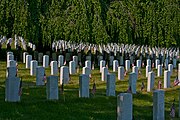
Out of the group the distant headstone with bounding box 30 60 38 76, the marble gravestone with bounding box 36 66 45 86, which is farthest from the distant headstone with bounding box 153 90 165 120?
the distant headstone with bounding box 30 60 38 76

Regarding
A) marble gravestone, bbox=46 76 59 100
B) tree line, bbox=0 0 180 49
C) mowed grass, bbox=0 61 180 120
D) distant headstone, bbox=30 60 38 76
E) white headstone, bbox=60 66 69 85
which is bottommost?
mowed grass, bbox=0 61 180 120

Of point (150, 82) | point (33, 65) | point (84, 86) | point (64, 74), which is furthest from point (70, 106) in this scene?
point (33, 65)

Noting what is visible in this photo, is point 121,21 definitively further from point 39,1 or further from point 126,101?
point 126,101

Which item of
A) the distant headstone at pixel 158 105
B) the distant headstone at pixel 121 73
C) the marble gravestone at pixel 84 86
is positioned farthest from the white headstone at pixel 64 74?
the distant headstone at pixel 158 105

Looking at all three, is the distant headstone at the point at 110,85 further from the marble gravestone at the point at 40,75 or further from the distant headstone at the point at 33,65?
the distant headstone at the point at 33,65

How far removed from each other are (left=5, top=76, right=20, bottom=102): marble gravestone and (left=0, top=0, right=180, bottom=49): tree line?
328 inches

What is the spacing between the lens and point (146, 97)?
33.6ft

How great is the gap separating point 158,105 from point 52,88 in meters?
2.17

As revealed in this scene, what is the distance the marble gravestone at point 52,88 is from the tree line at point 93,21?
786 centimetres

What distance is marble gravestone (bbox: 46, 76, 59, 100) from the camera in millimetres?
8398

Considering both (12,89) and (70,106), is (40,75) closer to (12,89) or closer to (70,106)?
(70,106)

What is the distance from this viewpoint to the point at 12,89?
7.84 m

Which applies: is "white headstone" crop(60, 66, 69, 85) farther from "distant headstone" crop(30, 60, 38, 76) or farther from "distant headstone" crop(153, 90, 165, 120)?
"distant headstone" crop(153, 90, 165, 120)

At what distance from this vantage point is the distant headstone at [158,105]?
24.4ft
